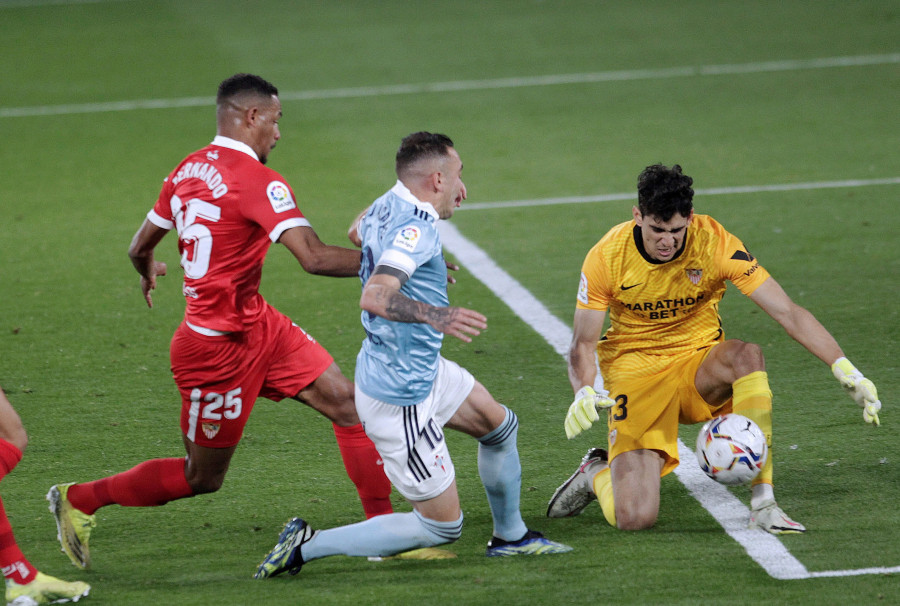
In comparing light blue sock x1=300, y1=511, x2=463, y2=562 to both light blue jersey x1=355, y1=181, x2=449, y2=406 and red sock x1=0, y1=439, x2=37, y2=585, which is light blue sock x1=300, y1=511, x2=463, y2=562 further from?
red sock x1=0, y1=439, x2=37, y2=585

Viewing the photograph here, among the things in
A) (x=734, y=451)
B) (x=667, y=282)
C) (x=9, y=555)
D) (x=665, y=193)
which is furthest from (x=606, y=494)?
(x=9, y=555)

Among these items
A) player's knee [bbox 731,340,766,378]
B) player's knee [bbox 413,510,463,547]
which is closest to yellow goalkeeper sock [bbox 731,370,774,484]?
player's knee [bbox 731,340,766,378]

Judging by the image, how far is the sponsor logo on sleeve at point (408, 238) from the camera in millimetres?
4141

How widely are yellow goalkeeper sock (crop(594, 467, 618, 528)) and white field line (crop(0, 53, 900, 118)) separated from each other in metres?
11.3

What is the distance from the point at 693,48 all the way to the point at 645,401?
44.0 feet

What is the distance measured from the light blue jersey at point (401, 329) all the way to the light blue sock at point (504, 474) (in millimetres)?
460

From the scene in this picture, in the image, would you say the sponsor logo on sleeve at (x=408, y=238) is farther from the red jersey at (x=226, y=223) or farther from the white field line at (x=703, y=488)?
the white field line at (x=703, y=488)

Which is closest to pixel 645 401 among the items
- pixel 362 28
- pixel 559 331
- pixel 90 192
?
pixel 559 331

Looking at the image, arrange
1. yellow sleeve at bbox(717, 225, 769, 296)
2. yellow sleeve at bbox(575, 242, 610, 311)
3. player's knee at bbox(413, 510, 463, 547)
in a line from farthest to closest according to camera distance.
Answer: yellow sleeve at bbox(575, 242, 610, 311) < yellow sleeve at bbox(717, 225, 769, 296) < player's knee at bbox(413, 510, 463, 547)

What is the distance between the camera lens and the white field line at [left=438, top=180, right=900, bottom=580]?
4.47 meters

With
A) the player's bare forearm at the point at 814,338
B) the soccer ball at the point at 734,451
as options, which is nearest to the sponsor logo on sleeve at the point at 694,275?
the player's bare forearm at the point at 814,338

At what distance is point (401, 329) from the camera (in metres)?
4.35

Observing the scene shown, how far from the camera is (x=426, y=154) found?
438cm

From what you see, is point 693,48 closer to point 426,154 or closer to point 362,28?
point 362,28
